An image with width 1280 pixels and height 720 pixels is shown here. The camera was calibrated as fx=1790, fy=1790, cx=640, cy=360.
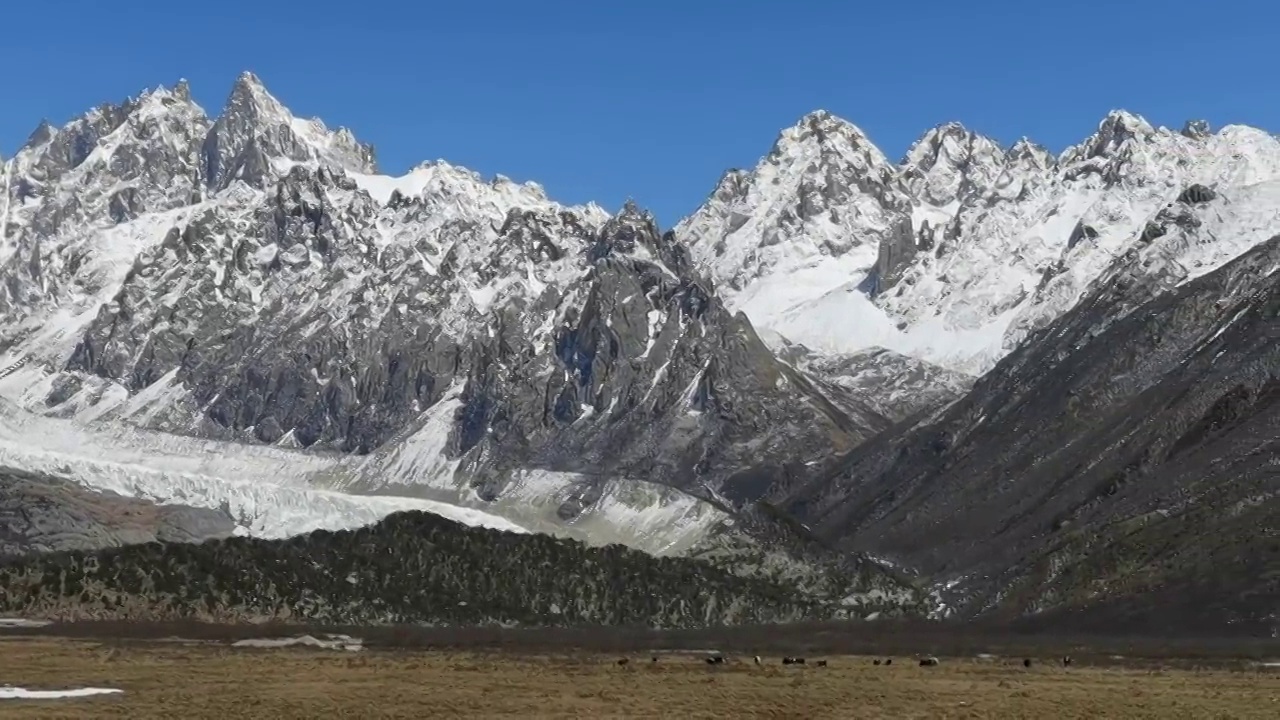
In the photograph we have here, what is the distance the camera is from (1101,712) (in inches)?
4828

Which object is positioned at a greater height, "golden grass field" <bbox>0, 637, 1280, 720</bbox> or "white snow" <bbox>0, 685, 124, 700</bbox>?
"golden grass field" <bbox>0, 637, 1280, 720</bbox>

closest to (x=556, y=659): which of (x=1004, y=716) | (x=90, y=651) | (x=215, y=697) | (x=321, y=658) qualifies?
(x=321, y=658)

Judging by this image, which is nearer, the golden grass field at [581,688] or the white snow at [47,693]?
the golden grass field at [581,688]

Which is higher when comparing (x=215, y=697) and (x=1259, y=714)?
(x=1259, y=714)

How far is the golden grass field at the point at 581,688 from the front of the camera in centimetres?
11994

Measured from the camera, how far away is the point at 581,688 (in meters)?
139

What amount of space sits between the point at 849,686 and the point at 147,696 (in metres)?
53.8

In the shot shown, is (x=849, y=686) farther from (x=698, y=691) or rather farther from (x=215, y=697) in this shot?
(x=215, y=697)

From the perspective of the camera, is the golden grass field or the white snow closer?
the golden grass field

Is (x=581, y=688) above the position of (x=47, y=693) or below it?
above

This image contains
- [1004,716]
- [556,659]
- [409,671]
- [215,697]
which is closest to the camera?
[1004,716]

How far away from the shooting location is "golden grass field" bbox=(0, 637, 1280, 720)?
120m

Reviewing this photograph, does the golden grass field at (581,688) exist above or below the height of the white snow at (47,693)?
above

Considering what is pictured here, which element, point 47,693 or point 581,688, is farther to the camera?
point 581,688
